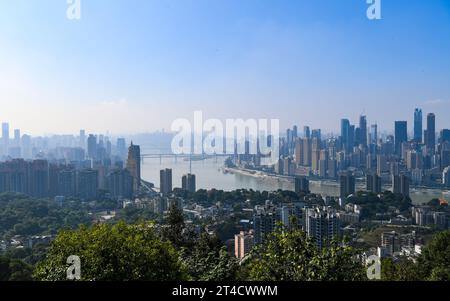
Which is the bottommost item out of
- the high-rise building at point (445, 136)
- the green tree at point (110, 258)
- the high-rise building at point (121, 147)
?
the green tree at point (110, 258)

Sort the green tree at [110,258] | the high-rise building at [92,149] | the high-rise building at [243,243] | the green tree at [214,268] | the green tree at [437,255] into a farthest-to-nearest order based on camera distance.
→ the high-rise building at [92,149] < the high-rise building at [243,243] < the green tree at [437,255] < the green tree at [214,268] < the green tree at [110,258]

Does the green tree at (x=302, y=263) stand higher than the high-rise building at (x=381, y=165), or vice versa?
the green tree at (x=302, y=263)

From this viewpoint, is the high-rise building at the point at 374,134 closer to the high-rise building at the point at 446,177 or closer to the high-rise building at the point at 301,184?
the high-rise building at the point at 446,177

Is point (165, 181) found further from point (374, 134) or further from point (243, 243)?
point (243, 243)

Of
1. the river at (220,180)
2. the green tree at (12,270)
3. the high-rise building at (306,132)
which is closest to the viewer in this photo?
the green tree at (12,270)

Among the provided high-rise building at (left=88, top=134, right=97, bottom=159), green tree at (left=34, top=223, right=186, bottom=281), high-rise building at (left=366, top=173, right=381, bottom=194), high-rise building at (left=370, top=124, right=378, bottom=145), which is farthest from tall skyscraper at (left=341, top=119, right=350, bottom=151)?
green tree at (left=34, top=223, right=186, bottom=281)

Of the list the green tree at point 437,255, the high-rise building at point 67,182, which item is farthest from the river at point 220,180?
the green tree at point 437,255

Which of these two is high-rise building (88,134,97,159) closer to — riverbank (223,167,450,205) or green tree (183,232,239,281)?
riverbank (223,167,450,205)

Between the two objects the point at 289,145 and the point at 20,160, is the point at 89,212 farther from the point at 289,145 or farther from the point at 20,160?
the point at 289,145

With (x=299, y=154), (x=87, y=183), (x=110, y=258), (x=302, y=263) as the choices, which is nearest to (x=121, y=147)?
(x=87, y=183)
